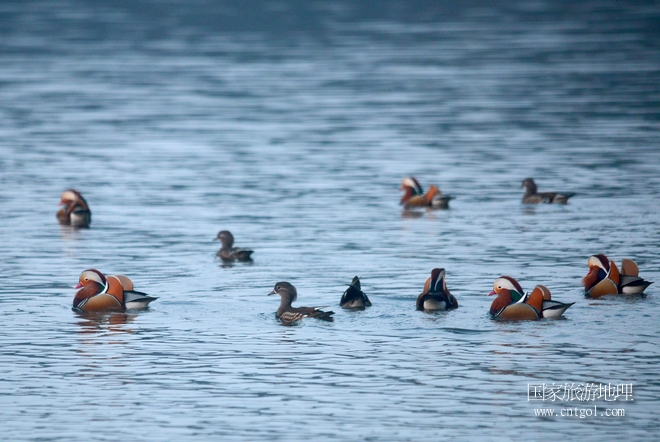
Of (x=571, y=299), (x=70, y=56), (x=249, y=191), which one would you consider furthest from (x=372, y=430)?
(x=70, y=56)

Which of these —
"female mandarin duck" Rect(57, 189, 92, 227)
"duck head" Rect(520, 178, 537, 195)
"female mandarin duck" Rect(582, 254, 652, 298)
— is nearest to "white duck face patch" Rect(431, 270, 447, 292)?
"female mandarin duck" Rect(582, 254, 652, 298)

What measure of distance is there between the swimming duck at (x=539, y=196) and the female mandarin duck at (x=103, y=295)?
35.7 feet

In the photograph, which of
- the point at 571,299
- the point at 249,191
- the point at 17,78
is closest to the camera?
the point at 571,299

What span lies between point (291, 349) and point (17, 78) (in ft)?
149

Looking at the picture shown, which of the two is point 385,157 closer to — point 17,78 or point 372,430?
point 372,430

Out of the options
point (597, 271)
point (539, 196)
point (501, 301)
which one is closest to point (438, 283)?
point (501, 301)

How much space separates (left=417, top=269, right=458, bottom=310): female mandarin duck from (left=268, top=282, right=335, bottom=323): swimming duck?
1.23 meters

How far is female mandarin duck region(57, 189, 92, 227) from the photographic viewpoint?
2572 cm

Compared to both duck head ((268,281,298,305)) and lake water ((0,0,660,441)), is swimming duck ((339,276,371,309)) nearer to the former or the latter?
lake water ((0,0,660,441))

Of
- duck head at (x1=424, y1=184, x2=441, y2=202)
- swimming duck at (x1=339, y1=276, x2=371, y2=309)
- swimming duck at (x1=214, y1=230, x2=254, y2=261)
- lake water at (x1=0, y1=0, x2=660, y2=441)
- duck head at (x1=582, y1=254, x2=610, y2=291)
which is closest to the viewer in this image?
lake water at (x1=0, y1=0, x2=660, y2=441)

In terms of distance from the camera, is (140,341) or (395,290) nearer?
(140,341)

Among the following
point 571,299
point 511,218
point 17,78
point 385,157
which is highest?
point 17,78

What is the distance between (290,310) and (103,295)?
2.77 metres

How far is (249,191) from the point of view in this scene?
97.5ft
